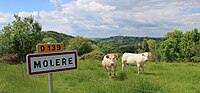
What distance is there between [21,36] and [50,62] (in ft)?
140

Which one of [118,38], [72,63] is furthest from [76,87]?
[118,38]

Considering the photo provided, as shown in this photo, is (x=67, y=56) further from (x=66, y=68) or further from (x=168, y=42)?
(x=168, y=42)

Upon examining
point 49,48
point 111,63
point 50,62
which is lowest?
point 111,63

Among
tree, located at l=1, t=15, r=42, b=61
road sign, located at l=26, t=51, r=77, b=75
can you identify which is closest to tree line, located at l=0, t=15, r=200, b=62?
tree, located at l=1, t=15, r=42, b=61

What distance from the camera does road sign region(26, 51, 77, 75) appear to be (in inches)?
165

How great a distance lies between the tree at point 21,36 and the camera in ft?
140

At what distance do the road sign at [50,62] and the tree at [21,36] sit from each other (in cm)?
3812

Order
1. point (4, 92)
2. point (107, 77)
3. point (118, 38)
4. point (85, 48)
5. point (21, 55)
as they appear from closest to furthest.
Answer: point (4, 92) < point (107, 77) < point (21, 55) < point (85, 48) < point (118, 38)

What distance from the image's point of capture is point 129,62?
60.9 feet

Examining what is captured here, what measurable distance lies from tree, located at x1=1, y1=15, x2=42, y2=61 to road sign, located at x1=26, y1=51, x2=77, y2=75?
38.1m

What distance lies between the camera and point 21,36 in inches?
1784

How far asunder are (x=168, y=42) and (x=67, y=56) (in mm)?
66531

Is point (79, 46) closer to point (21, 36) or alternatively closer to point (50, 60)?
point (21, 36)

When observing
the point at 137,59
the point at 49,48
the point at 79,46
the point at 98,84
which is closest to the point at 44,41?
the point at 137,59
